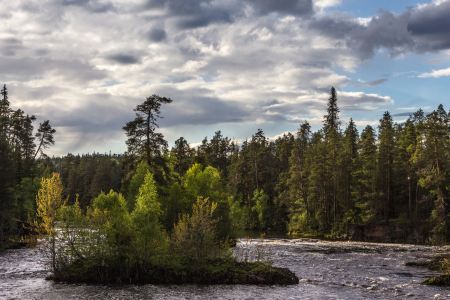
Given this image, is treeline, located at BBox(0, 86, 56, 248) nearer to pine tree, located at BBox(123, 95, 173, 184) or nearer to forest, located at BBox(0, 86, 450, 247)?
forest, located at BBox(0, 86, 450, 247)

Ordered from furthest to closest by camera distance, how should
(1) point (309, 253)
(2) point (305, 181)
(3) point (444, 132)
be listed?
(2) point (305, 181) < (3) point (444, 132) < (1) point (309, 253)

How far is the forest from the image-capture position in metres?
47.8

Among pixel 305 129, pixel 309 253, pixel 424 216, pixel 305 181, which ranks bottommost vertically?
pixel 309 253

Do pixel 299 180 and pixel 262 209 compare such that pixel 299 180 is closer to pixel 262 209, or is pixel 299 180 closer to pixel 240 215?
pixel 262 209

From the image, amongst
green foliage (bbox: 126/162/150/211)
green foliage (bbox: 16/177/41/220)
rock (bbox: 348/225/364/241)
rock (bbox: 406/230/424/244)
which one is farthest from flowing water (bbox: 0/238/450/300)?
rock (bbox: 348/225/364/241)

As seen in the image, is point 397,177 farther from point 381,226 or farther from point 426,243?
point 426,243

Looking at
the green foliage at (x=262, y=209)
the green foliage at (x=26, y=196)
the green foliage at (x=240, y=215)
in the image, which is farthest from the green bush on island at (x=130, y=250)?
the green foliage at (x=240, y=215)

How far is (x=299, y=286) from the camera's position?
2853 centimetres

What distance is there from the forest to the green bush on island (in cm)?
228

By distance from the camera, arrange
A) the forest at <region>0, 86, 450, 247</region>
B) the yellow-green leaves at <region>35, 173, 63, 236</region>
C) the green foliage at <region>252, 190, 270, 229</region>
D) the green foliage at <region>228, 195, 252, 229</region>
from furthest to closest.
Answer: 1. the green foliage at <region>228, 195, 252, 229</region>
2. the green foliage at <region>252, 190, 270, 229</region>
3. the forest at <region>0, 86, 450, 247</region>
4. the yellow-green leaves at <region>35, 173, 63, 236</region>

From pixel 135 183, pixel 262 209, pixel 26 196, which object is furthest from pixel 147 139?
pixel 262 209

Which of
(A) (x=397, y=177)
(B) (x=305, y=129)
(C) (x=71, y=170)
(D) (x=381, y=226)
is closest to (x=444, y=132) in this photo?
(A) (x=397, y=177)

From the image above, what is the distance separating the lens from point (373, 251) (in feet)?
152

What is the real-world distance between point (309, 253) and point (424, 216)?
92.1 ft
